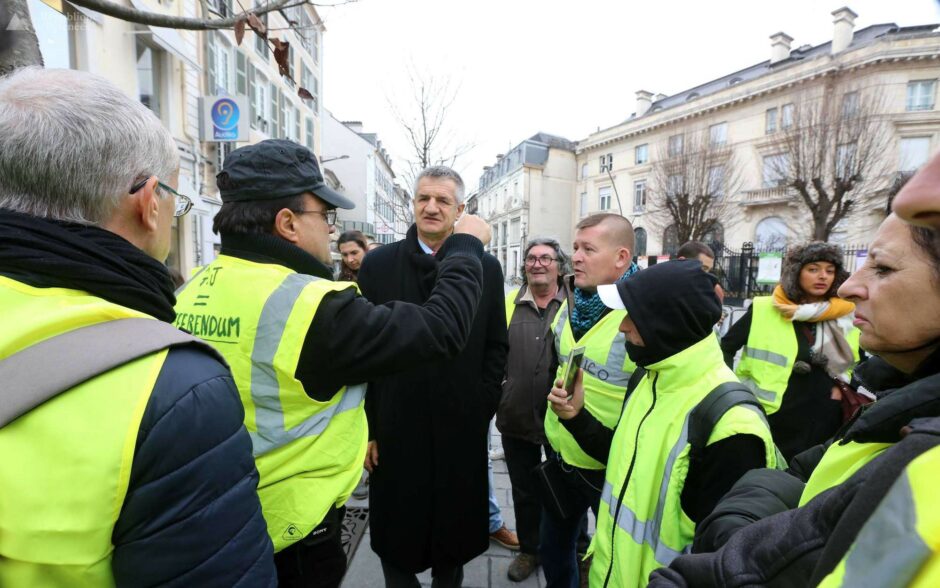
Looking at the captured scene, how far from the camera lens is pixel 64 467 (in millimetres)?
739

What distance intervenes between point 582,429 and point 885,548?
1752 millimetres

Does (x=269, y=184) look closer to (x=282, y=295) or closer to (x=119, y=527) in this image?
(x=282, y=295)

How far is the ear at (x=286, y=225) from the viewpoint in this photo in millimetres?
1594

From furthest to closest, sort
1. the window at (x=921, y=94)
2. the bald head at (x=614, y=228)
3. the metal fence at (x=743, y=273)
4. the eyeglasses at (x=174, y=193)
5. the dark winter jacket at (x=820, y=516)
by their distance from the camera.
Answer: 1. the window at (x=921, y=94)
2. the metal fence at (x=743, y=273)
3. the bald head at (x=614, y=228)
4. the eyeglasses at (x=174, y=193)
5. the dark winter jacket at (x=820, y=516)

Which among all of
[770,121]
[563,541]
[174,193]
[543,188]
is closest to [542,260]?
[563,541]

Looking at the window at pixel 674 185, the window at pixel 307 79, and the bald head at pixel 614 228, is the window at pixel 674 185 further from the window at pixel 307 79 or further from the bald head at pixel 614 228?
the bald head at pixel 614 228

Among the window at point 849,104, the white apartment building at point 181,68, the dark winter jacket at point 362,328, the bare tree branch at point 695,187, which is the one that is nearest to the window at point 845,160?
the window at point 849,104

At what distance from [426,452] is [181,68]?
1247 cm

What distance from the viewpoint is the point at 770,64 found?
34.9m

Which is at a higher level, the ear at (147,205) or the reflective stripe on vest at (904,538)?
the ear at (147,205)

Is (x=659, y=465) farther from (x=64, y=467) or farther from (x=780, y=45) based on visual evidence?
(x=780, y=45)

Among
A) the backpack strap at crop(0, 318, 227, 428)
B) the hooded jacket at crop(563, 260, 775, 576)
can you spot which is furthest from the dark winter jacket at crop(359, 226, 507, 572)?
the backpack strap at crop(0, 318, 227, 428)

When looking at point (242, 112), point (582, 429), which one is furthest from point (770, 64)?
point (582, 429)

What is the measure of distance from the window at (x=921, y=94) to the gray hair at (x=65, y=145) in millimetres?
34361
